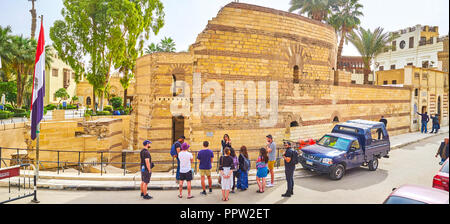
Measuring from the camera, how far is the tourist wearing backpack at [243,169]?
24.4ft

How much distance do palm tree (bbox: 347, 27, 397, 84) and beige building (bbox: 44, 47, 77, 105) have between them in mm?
37989

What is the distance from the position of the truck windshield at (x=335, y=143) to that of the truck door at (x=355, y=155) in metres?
0.22

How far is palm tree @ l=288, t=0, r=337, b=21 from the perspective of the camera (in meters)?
24.8

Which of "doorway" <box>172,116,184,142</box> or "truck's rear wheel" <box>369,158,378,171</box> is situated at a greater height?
"doorway" <box>172,116,184,142</box>

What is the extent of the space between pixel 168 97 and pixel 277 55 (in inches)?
279

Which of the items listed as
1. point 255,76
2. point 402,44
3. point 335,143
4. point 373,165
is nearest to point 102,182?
point 255,76

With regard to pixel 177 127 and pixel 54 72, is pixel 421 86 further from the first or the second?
pixel 54 72

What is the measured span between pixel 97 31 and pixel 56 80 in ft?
73.0

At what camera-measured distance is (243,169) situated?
295 inches

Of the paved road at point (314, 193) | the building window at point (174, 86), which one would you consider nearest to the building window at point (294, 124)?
the paved road at point (314, 193)

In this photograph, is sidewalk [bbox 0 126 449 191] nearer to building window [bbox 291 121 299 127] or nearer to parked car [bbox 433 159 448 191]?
parked car [bbox 433 159 448 191]

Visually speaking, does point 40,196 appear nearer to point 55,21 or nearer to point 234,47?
point 234,47

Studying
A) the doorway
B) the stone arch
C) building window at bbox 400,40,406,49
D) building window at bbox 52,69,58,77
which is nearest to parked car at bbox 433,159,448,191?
the stone arch

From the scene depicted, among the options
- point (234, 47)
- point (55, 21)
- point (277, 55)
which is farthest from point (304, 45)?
point (55, 21)
